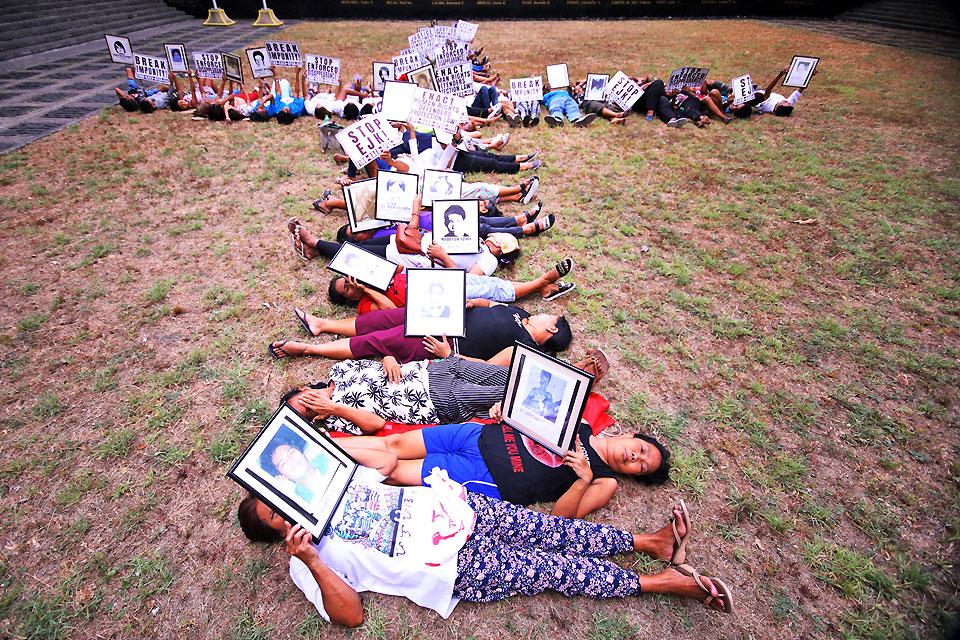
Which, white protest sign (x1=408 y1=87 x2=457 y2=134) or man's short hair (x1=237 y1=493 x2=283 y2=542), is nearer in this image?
man's short hair (x1=237 y1=493 x2=283 y2=542)

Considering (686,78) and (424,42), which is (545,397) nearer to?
(686,78)

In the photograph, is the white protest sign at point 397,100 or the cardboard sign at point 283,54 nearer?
the white protest sign at point 397,100

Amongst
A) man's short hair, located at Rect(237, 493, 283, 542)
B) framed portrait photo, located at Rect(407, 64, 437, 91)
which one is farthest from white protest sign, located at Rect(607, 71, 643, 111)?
man's short hair, located at Rect(237, 493, 283, 542)

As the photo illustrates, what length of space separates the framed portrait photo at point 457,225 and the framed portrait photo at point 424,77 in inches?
A: 167

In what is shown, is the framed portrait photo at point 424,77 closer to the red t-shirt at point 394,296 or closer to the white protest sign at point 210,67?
the white protest sign at point 210,67

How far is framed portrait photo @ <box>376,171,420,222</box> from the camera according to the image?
5438mm

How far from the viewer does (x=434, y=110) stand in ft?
20.8

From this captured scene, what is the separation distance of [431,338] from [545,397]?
1397 millimetres

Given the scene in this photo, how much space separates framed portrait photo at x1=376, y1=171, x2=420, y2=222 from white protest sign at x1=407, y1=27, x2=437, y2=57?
6469 millimetres

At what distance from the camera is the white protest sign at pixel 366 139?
5.94m

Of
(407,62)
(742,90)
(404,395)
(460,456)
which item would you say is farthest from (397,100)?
(742,90)

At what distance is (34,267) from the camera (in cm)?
526

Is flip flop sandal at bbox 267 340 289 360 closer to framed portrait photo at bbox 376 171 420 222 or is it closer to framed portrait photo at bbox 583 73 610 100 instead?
framed portrait photo at bbox 376 171 420 222

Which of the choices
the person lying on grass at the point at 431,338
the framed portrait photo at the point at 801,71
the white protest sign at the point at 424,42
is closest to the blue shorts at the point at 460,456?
the person lying on grass at the point at 431,338
